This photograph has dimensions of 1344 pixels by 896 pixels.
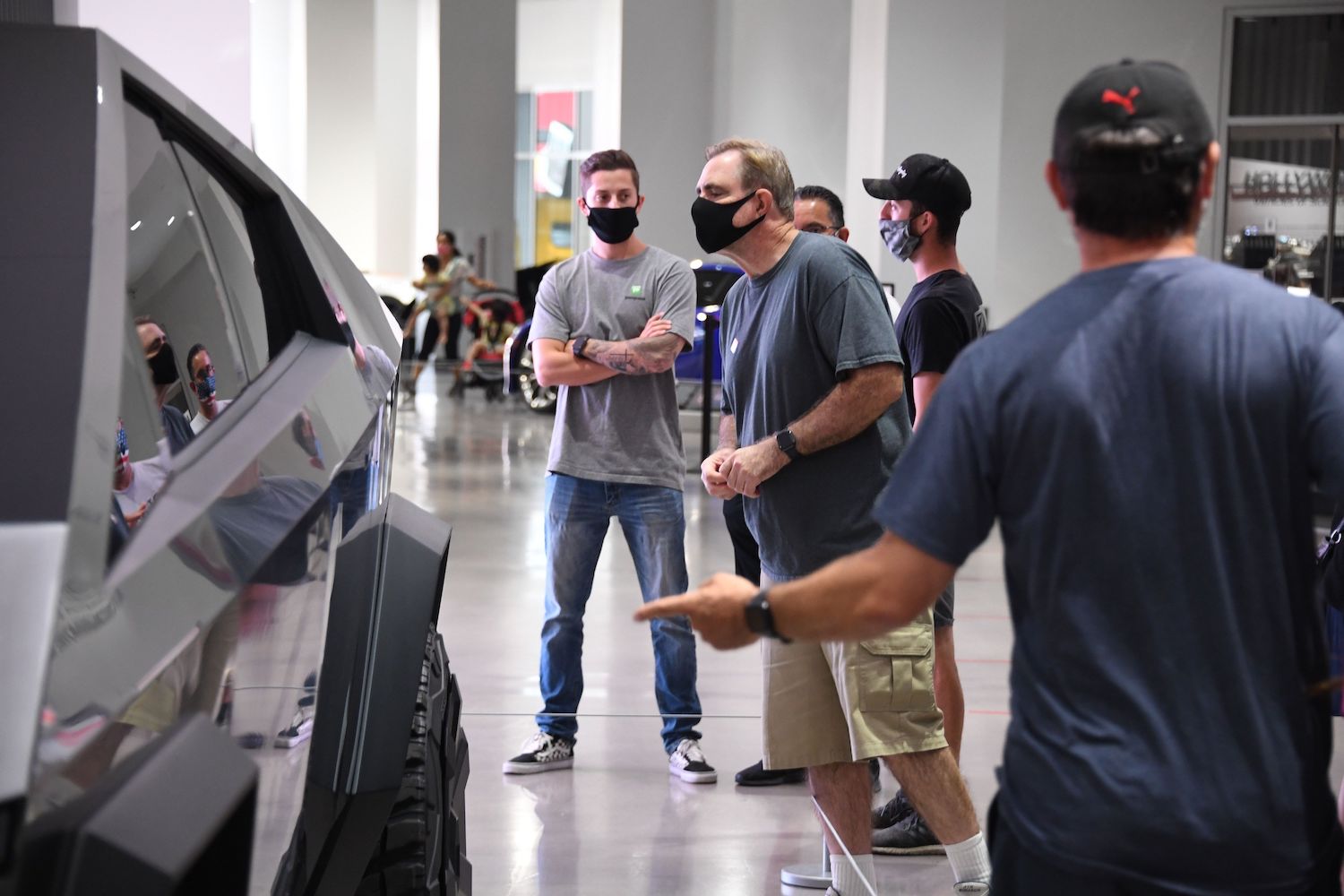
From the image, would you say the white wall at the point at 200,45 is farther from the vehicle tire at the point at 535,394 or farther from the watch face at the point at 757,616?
the vehicle tire at the point at 535,394

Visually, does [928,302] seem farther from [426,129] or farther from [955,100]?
[426,129]

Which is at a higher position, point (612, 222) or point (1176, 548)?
point (612, 222)

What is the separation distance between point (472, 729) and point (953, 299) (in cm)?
203

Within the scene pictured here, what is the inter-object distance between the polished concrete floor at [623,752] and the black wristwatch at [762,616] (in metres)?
1.92

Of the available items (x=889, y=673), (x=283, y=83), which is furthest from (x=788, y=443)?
(x=283, y=83)

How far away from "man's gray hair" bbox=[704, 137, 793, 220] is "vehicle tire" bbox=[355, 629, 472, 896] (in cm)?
123

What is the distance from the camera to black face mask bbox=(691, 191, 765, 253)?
3.24 m

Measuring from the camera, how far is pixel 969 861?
123 inches

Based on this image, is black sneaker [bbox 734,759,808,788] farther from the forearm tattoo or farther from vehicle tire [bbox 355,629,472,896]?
vehicle tire [bbox 355,629,472,896]

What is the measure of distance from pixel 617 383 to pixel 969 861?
5.89ft

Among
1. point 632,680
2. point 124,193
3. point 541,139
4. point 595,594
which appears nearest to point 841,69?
point 595,594

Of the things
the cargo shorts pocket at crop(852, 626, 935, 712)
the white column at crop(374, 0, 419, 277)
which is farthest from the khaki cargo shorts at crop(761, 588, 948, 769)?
the white column at crop(374, 0, 419, 277)

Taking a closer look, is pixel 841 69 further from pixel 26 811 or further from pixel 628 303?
pixel 26 811

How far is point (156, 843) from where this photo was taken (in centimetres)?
108
